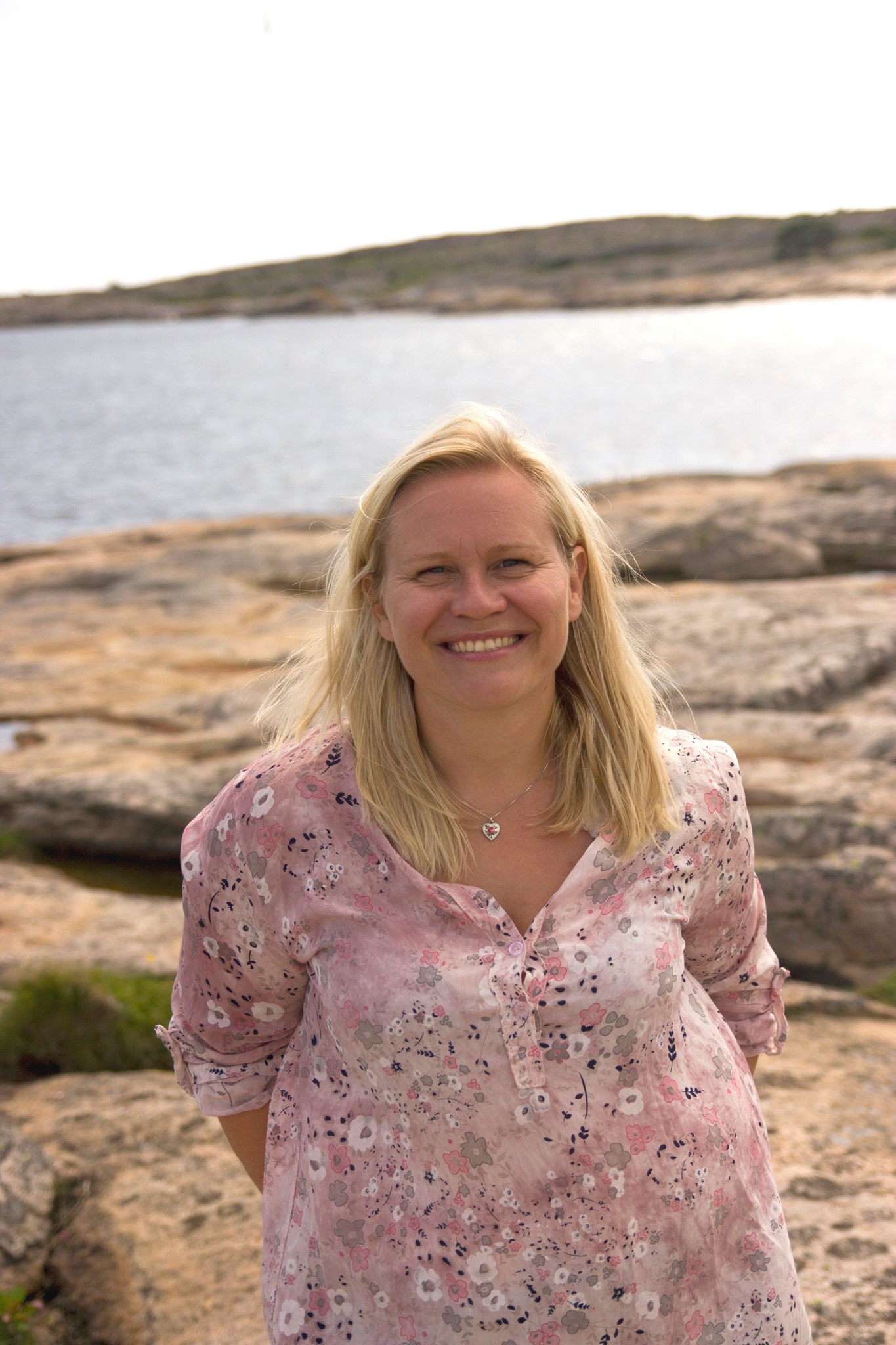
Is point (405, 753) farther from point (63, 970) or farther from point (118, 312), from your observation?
point (118, 312)

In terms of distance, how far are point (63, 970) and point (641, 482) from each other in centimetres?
1311

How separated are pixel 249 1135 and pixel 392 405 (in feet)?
146

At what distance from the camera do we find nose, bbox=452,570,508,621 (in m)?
1.97

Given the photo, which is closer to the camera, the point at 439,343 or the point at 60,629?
the point at 60,629

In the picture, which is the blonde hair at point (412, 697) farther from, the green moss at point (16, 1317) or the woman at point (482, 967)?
the green moss at point (16, 1317)

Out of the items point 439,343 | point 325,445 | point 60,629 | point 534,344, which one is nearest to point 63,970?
point 60,629

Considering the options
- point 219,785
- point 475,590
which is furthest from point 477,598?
point 219,785

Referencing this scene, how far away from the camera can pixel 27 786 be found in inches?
261

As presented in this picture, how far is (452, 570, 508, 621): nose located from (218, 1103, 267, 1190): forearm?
3.32 feet

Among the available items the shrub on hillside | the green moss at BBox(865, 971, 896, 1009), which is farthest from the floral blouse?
the shrub on hillside

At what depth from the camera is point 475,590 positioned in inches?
78.1

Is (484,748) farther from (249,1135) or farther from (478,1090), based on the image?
(249,1135)

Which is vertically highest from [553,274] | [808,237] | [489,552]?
[808,237]

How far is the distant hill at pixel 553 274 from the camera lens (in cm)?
8531
